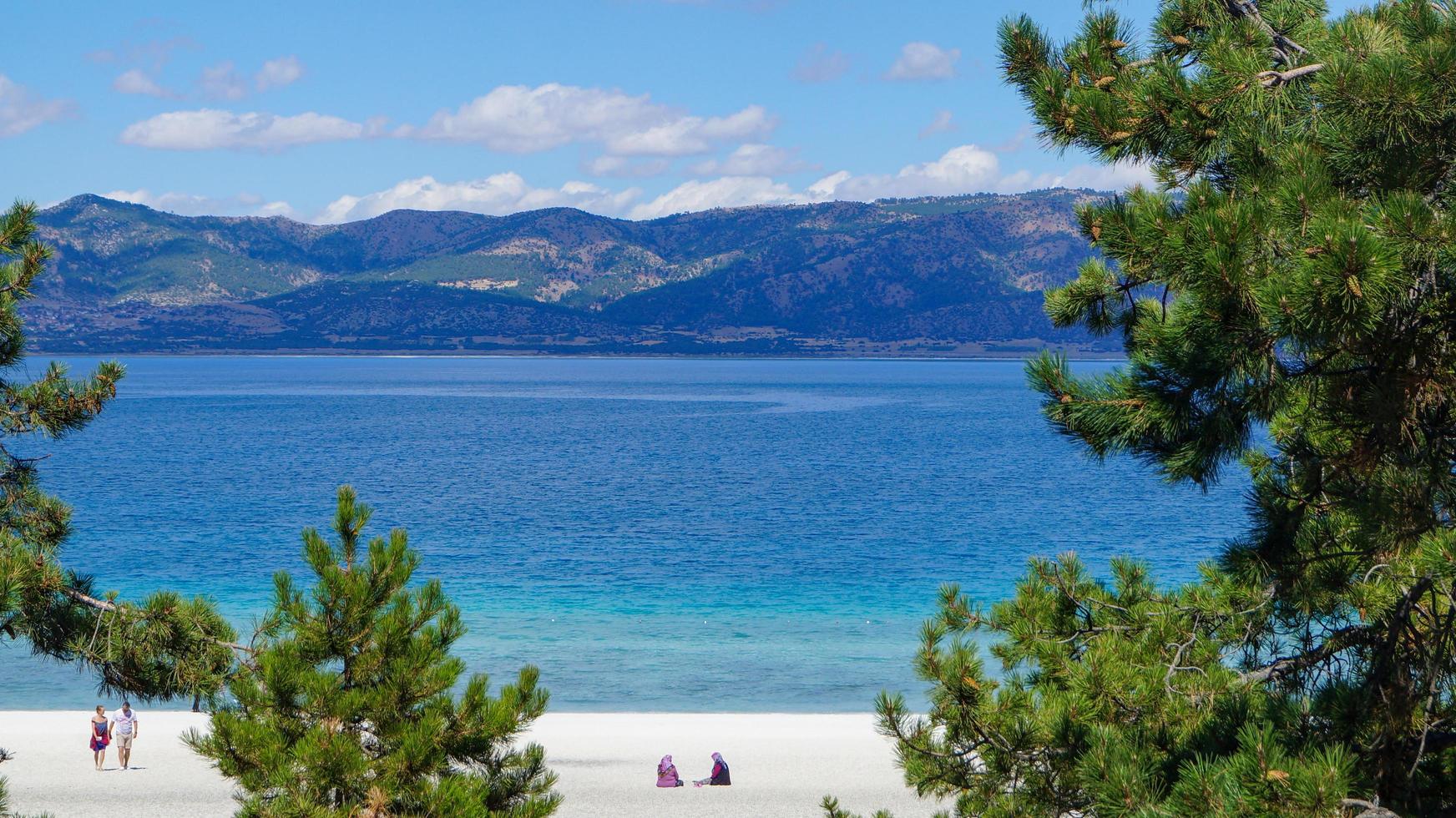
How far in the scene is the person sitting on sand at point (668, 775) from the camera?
675 inches

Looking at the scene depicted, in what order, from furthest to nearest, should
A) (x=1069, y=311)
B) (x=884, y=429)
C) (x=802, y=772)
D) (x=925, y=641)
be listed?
(x=884, y=429)
(x=802, y=772)
(x=1069, y=311)
(x=925, y=641)

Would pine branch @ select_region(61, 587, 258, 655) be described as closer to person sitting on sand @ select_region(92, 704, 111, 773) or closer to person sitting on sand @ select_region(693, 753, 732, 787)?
person sitting on sand @ select_region(693, 753, 732, 787)

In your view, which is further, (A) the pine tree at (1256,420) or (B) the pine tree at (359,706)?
(B) the pine tree at (359,706)

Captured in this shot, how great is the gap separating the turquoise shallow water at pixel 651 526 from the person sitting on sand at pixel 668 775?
7.94 meters

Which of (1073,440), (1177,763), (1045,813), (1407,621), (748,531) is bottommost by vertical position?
(748,531)

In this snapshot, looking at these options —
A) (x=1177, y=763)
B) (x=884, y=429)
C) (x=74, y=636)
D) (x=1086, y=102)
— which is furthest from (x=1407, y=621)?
(x=884, y=429)

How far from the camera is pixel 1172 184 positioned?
21.0 feet

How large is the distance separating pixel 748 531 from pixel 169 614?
4266cm

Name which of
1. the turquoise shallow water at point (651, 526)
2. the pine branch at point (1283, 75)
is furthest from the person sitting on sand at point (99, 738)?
the pine branch at point (1283, 75)

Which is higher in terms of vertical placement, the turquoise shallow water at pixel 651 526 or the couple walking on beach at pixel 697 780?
the couple walking on beach at pixel 697 780

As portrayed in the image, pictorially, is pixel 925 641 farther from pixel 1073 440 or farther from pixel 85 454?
pixel 85 454

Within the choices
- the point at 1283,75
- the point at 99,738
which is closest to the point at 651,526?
the point at 99,738

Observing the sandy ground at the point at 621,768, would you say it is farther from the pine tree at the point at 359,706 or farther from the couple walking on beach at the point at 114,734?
the pine tree at the point at 359,706

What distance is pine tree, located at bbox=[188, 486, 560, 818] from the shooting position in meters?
7.12
